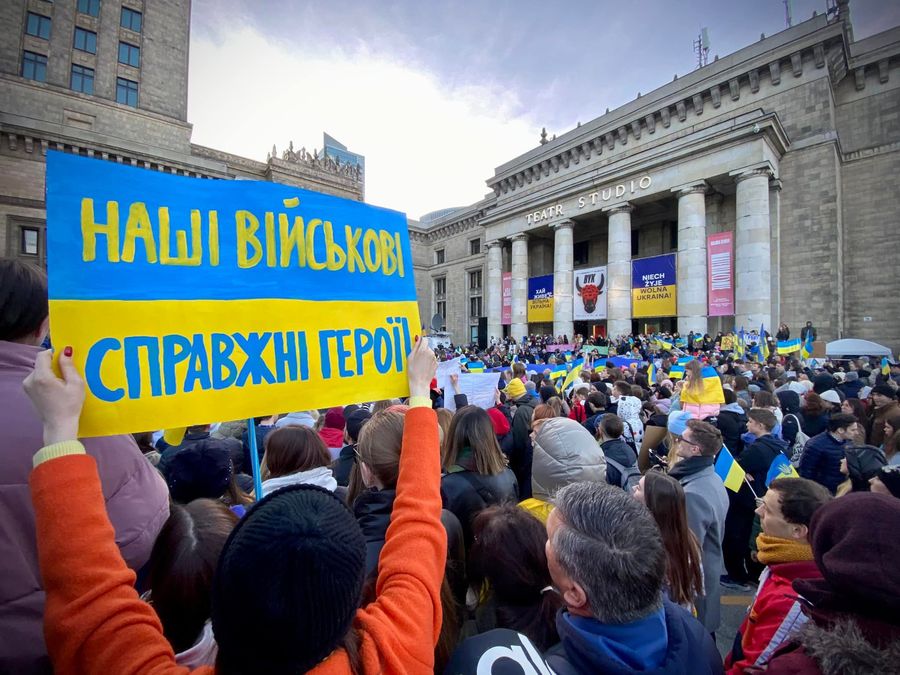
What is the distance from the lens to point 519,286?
30.0 m

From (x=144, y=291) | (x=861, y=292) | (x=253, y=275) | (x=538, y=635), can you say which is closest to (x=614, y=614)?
(x=538, y=635)

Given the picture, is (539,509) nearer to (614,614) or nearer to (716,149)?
(614,614)

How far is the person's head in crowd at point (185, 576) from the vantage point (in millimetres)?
1222

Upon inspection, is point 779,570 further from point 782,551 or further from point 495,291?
point 495,291

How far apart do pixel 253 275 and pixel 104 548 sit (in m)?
1.06

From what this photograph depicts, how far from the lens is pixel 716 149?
64.2 feet

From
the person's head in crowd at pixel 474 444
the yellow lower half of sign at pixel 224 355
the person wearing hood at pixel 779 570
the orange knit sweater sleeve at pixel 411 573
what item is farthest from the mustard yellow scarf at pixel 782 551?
the yellow lower half of sign at pixel 224 355

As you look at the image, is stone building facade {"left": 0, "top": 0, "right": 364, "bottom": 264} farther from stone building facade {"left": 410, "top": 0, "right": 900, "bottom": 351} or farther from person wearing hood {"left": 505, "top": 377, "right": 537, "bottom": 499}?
person wearing hood {"left": 505, "top": 377, "right": 537, "bottom": 499}

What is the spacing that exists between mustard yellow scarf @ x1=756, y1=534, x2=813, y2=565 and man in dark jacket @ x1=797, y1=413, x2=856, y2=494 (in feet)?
9.45

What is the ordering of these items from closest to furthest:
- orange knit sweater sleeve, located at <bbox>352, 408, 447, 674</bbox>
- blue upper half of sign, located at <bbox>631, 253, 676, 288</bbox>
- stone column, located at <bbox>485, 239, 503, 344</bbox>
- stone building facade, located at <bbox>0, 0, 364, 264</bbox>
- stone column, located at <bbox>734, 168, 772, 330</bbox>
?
1. orange knit sweater sleeve, located at <bbox>352, 408, 447, 674</bbox>
2. stone column, located at <bbox>734, 168, 772, 330</bbox>
3. blue upper half of sign, located at <bbox>631, 253, 676, 288</bbox>
4. stone building facade, located at <bbox>0, 0, 364, 264</bbox>
5. stone column, located at <bbox>485, 239, 503, 344</bbox>

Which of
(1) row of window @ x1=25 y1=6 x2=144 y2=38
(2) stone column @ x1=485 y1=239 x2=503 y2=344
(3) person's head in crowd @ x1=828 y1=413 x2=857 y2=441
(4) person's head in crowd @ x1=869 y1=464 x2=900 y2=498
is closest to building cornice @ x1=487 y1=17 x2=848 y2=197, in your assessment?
(2) stone column @ x1=485 y1=239 x2=503 y2=344

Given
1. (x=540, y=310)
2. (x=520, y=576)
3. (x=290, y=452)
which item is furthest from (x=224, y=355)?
(x=540, y=310)

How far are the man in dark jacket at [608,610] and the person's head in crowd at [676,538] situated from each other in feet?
2.79

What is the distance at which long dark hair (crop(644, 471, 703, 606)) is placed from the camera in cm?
218
